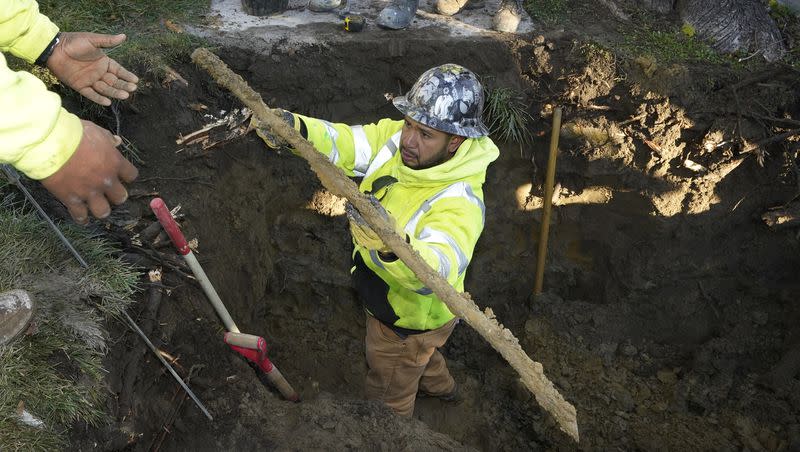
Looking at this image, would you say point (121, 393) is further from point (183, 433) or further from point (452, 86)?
point (452, 86)

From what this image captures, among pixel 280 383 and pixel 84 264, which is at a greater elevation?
pixel 84 264

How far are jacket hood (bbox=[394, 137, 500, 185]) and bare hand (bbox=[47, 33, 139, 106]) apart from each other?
1472mm

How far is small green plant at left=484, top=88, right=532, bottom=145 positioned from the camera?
451 cm

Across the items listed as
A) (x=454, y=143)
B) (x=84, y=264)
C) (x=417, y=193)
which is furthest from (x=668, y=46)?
(x=84, y=264)

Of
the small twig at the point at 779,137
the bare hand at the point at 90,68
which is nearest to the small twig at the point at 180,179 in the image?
the bare hand at the point at 90,68

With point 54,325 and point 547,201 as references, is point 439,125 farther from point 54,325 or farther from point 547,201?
point 547,201

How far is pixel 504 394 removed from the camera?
179 inches

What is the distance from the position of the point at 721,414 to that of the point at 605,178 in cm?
201

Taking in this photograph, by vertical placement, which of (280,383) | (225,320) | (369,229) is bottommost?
(280,383)

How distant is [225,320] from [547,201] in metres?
2.97

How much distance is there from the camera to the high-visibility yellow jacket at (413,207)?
101 inches

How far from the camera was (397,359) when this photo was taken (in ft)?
11.5

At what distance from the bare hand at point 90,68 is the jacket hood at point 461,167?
1.47 meters

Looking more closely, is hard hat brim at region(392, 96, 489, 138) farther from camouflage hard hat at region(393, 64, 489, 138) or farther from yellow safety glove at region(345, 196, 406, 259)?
yellow safety glove at region(345, 196, 406, 259)
